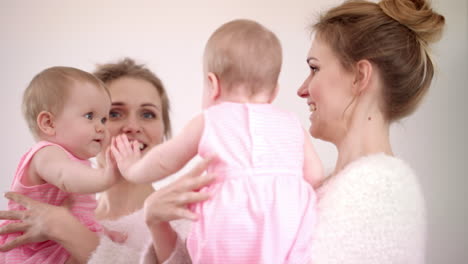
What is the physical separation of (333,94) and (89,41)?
2.24 meters

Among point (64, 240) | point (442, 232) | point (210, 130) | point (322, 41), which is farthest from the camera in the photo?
point (442, 232)

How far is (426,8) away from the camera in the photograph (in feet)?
5.22

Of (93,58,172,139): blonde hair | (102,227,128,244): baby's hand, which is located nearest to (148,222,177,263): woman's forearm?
(102,227,128,244): baby's hand

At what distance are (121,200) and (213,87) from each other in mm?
979

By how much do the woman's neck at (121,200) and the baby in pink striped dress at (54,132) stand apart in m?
0.45

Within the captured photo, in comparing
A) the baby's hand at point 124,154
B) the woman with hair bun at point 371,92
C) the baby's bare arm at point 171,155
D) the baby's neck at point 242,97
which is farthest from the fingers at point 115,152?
the woman with hair bun at point 371,92

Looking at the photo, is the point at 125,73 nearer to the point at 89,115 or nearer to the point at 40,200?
the point at 89,115

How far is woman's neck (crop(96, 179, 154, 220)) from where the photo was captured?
2.06 metres

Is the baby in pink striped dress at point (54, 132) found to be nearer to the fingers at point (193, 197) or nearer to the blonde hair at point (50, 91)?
the blonde hair at point (50, 91)

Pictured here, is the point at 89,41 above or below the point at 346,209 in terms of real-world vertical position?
above

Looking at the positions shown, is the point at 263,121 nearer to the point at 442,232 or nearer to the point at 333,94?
the point at 333,94

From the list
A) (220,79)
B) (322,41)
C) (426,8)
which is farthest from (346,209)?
(426,8)

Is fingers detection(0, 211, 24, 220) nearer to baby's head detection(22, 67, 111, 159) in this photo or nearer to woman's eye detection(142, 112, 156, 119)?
baby's head detection(22, 67, 111, 159)

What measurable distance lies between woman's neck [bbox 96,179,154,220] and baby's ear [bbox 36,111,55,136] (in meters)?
0.56
